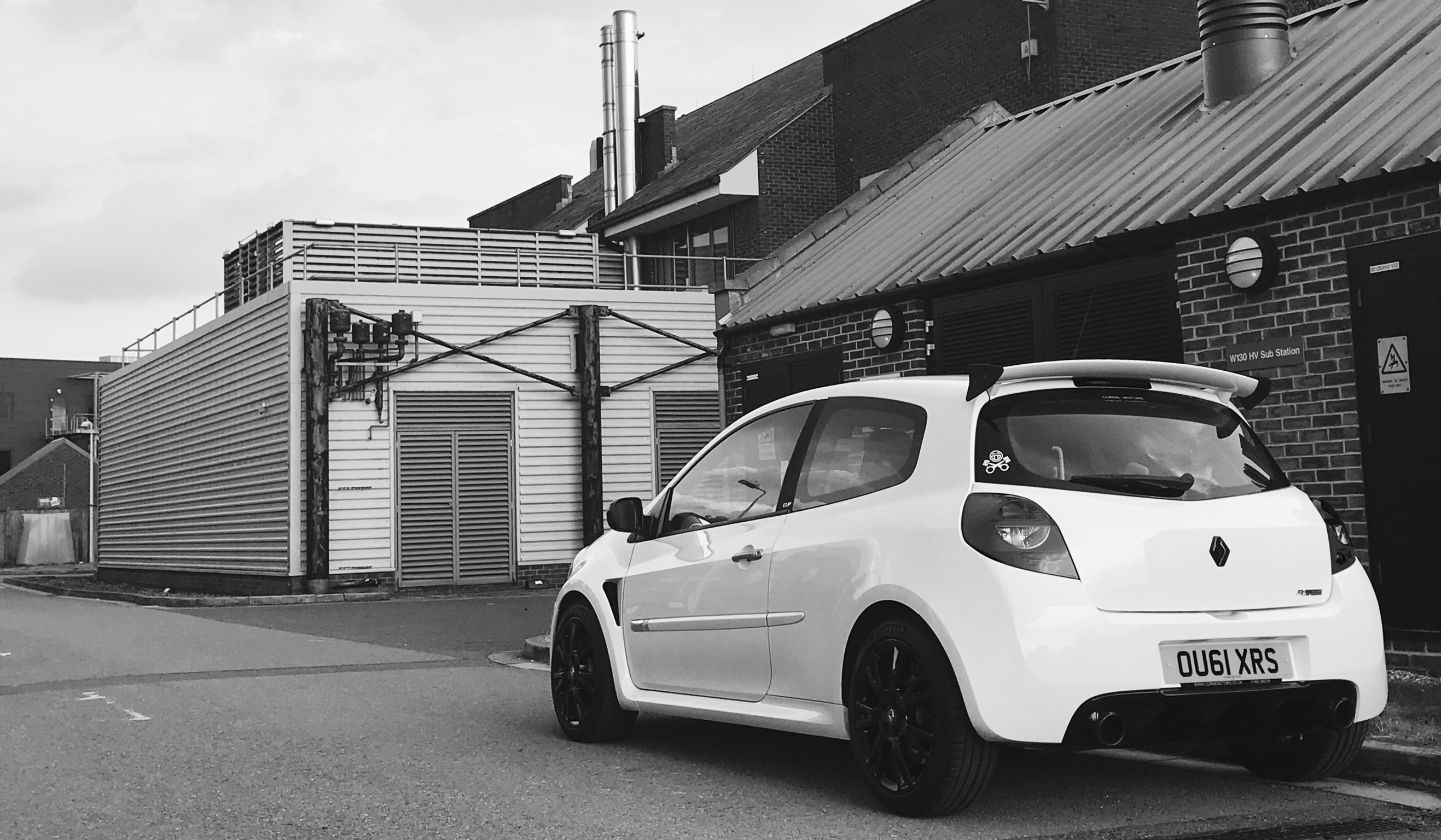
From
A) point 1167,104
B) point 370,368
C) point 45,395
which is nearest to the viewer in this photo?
point 1167,104

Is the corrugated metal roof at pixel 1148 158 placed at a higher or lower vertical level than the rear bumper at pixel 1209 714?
higher

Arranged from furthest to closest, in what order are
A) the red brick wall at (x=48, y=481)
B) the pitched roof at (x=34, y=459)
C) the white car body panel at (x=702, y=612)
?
the pitched roof at (x=34, y=459)
the red brick wall at (x=48, y=481)
the white car body panel at (x=702, y=612)

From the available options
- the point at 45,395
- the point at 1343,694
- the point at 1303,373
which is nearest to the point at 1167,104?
the point at 1303,373

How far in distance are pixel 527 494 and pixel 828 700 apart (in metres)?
18.7

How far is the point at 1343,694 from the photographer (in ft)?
17.7

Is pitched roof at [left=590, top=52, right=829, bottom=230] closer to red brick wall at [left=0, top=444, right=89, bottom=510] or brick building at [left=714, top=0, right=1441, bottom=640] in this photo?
brick building at [left=714, top=0, right=1441, bottom=640]

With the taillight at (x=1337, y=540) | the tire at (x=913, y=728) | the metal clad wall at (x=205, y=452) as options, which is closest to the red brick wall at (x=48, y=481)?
the metal clad wall at (x=205, y=452)

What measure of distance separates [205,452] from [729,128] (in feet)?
41.5

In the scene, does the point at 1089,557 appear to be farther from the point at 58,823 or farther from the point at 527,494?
the point at 527,494

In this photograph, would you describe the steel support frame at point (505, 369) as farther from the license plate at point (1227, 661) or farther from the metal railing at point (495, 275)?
the license plate at point (1227, 661)

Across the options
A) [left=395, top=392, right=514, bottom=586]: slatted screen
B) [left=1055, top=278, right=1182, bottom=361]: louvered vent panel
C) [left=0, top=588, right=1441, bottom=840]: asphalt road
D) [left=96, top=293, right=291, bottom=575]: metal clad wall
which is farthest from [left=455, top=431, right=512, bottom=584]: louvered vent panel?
[left=0, top=588, right=1441, bottom=840]: asphalt road

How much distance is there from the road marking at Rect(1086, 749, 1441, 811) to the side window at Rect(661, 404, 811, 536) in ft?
5.73

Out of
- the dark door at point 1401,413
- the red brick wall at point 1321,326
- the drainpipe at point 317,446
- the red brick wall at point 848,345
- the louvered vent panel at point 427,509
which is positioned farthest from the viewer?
the louvered vent panel at point 427,509

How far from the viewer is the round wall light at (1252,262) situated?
10750mm
